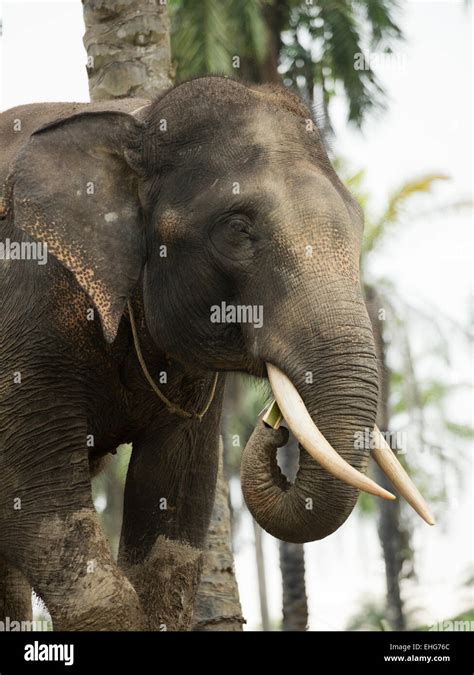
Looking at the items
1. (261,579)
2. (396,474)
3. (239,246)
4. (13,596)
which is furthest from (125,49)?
(261,579)

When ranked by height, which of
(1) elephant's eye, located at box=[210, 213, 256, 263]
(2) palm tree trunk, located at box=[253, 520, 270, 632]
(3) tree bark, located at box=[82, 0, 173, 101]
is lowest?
(1) elephant's eye, located at box=[210, 213, 256, 263]

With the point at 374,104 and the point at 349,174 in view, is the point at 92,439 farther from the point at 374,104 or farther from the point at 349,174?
the point at 349,174

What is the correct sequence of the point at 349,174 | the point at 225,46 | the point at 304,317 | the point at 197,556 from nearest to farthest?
the point at 304,317 → the point at 197,556 → the point at 225,46 → the point at 349,174

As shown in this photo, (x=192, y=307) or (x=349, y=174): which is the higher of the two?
(x=349, y=174)

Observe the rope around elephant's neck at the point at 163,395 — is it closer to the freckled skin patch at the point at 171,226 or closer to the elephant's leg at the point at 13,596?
the freckled skin patch at the point at 171,226

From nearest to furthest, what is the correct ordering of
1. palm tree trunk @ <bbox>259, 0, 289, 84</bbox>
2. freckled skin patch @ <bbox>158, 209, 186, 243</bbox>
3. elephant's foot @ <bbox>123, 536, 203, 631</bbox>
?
freckled skin patch @ <bbox>158, 209, 186, 243</bbox> → elephant's foot @ <bbox>123, 536, 203, 631</bbox> → palm tree trunk @ <bbox>259, 0, 289, 84</bbox>

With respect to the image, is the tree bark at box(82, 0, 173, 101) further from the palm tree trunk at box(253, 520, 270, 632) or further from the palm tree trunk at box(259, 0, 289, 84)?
the palm tree trunk at box(253, 520, 270, 632)

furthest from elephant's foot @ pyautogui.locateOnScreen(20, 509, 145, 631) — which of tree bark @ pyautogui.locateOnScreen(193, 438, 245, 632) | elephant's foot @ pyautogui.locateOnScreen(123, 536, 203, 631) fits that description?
tree bark @ pyautogui.locateOnScreen(193, 438, 245, 632)

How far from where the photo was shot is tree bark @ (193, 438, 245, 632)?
929 cm

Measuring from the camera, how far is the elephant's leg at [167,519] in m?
7.25

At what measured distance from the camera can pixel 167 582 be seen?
286 inches

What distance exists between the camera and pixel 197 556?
7.43 metres

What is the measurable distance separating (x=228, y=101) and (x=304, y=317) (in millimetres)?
1227

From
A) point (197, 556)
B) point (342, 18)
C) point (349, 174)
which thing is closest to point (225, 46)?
point (342, 18)
